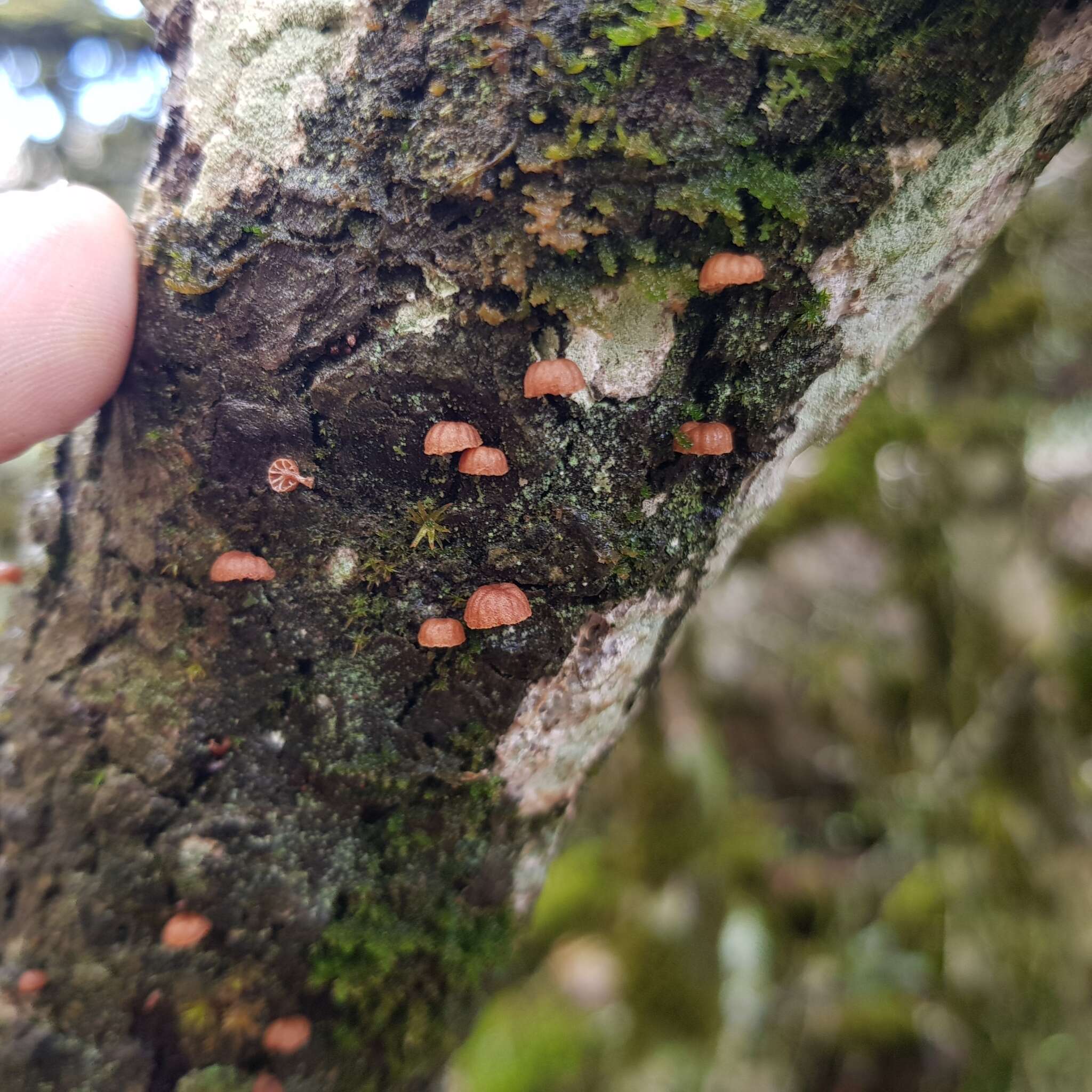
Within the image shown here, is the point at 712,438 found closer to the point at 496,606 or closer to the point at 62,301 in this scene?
the point at 496,606

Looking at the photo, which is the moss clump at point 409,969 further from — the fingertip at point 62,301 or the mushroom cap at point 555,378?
the fingertip at point 62,301

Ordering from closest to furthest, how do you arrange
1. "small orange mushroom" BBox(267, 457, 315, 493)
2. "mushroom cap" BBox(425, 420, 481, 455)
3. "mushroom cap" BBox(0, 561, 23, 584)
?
"mushroom cap" BBox(425, 420, 481, 455) → "small orange mushroom" BBox(267, 457, 315, 493) → "mushroom cap" BBox(0, 561, 23, 584)

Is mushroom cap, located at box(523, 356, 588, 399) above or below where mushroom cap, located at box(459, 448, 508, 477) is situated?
above

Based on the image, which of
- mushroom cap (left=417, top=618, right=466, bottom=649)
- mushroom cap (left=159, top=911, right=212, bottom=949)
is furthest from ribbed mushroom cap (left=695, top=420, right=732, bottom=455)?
mushroom cap (left=159, top=911, right=212, bottom=949)

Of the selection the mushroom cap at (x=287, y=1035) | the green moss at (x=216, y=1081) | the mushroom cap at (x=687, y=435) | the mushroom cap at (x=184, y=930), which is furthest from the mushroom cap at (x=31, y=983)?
the mushroom cap at (x=687, y=435)

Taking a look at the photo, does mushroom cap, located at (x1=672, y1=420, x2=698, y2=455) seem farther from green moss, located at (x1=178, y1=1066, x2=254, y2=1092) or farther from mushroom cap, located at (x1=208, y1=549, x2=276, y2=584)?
green moss, located at (x1=178, y1=1066, x2=254, y2=1092)

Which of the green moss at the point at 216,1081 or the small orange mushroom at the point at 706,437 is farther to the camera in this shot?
the green moss at the point at 216,1081

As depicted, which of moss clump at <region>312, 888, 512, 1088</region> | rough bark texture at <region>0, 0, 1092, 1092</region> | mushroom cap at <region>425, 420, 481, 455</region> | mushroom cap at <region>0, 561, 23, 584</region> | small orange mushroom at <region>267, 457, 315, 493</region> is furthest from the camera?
mushroom cap at <region>0, 561, 23, 584</region>
